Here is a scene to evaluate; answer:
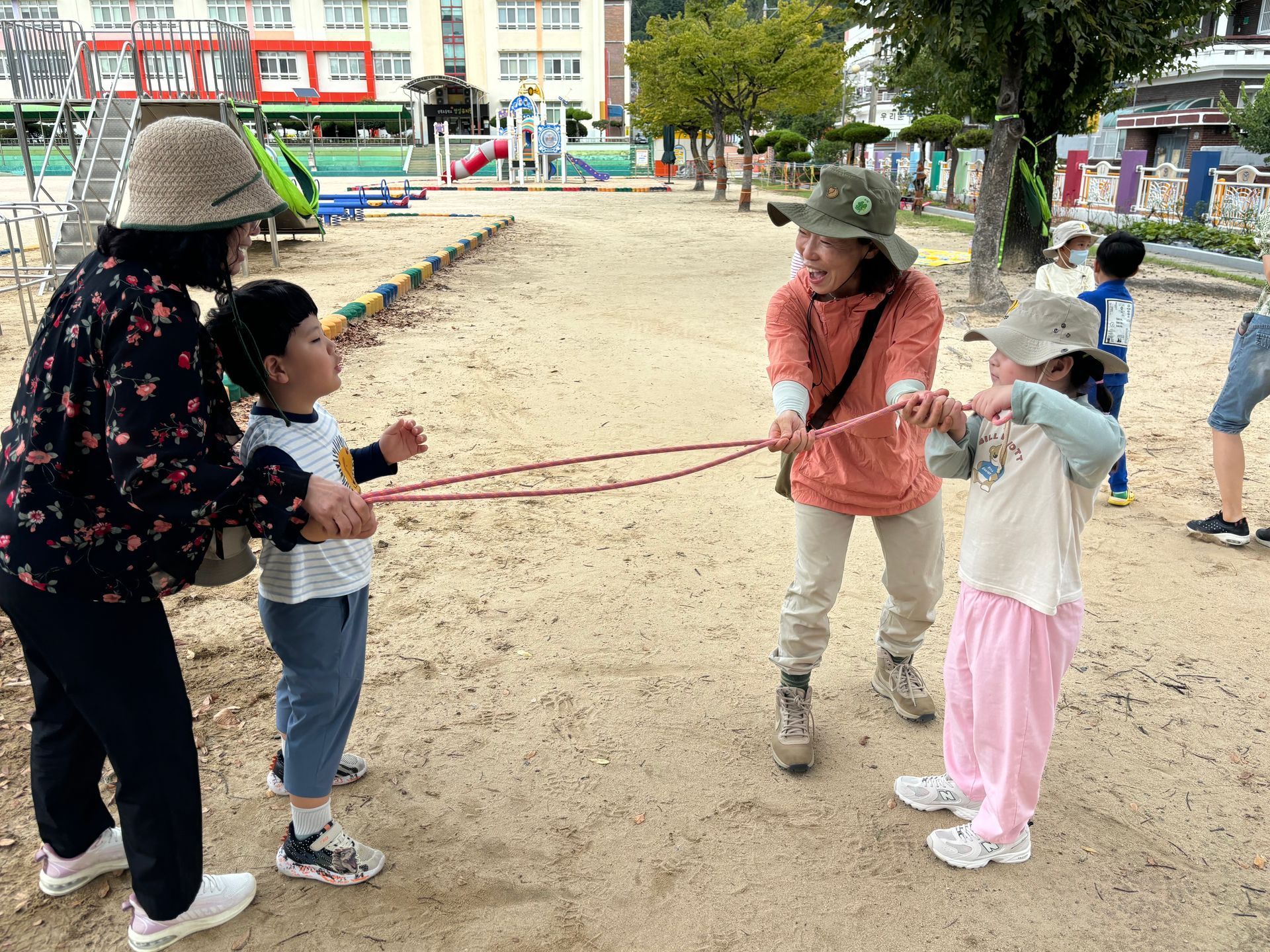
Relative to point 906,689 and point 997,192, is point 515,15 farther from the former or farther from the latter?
point 906,689

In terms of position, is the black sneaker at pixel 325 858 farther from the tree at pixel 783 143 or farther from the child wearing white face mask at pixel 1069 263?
the tree at pixel 783 143

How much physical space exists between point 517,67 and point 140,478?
6232 centimetres

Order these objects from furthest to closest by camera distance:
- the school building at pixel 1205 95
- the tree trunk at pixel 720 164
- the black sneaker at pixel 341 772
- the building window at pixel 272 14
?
1. the building window at pixel 272 14
2. the school building at pixel 1205 95
3. the tree trunk at pixel 720 164
4. the black sneaker at pixel 341 772

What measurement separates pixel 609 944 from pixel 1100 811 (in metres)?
1.53

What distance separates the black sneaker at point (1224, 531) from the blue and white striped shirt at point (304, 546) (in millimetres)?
4338

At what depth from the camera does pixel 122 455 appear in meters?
1.71

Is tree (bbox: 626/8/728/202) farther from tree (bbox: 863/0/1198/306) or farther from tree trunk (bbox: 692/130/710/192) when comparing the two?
tree (bbox: 863/0/1198/306)

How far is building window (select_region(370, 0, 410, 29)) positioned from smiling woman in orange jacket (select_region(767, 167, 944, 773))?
61.1m

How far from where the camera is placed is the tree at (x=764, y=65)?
2614 cm

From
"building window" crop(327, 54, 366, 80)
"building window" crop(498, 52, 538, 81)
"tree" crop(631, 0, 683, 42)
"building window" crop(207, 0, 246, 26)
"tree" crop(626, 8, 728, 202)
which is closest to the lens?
"tree" crop(626, 8, 728, 202)

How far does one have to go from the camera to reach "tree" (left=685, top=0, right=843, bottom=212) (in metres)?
26.1

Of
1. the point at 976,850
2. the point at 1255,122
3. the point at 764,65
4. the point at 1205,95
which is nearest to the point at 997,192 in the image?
the point at 976,850

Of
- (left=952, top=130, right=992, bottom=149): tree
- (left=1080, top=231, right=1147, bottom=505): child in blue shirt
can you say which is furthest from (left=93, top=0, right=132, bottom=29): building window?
(left=1080, top=231, right=1147, bottom=505): child in blue shirt

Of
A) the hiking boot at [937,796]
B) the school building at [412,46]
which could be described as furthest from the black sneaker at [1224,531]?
the school building at [412,46]
